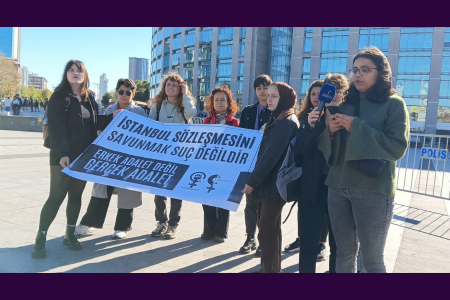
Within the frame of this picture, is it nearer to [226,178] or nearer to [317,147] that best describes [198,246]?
[226,178]

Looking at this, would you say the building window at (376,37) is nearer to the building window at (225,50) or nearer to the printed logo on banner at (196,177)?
the building window at (225,50)

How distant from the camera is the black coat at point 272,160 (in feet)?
10.7

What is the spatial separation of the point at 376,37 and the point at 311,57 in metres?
8.94

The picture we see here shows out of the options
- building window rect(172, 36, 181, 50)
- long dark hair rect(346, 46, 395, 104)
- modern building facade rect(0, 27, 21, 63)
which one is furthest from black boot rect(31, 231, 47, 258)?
modern building facade rect(0, 27, 21, 63)

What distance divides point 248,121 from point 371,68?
7.31 feet

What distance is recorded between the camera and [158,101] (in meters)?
4.94

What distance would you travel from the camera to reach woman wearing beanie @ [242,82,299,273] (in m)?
3.27

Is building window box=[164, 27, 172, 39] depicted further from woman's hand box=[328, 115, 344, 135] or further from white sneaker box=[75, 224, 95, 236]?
woman's hand box=[328, 115, 344, 135]

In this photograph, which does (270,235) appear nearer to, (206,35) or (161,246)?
(161,246)

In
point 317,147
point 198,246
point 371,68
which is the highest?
point 371,68

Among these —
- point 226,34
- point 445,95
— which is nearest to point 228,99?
point 445,95

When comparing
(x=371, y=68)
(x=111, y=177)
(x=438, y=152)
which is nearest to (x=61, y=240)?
(x=111, y=177)

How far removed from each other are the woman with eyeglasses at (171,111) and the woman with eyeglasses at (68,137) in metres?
0.95

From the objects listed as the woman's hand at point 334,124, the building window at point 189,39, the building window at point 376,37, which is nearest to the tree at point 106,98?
the building window at point 189,39
